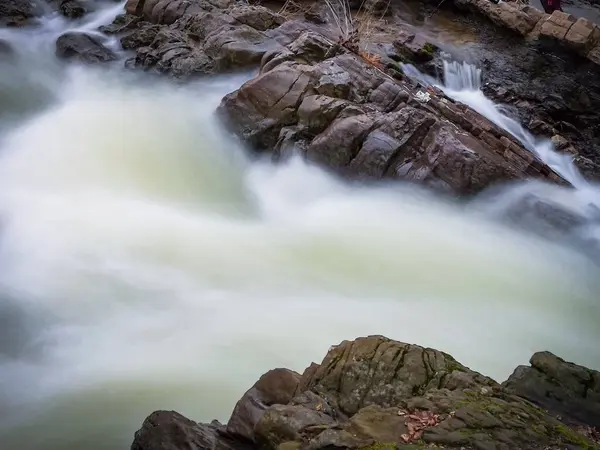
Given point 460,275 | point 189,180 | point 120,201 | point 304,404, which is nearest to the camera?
point 304,404

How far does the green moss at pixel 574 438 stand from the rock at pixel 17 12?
14848 millimetres

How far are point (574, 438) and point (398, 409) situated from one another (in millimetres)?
Answer: 1140

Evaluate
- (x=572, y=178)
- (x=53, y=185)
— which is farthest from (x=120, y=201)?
(x=572, y=178)

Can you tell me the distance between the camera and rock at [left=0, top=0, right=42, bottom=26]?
13656mm

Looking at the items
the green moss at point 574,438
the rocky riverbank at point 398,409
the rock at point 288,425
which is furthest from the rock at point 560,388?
the rock at point 288,425

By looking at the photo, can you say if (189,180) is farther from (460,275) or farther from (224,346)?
(460,275)

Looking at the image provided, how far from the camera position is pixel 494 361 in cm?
626

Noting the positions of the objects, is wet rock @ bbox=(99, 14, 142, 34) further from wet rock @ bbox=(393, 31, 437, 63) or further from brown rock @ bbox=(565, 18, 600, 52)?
brown rock @ bbox=(565, 18, 600, 52)

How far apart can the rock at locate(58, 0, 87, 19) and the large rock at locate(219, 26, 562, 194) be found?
21.4 feet

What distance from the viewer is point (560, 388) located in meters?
4.36

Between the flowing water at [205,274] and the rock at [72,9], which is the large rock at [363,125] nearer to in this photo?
the flowing water at [205,274]

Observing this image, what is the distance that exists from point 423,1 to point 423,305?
37.6ft

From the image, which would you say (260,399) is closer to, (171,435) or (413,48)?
(171,435)

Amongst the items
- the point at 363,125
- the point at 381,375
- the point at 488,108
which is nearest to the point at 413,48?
the point at 488,108
